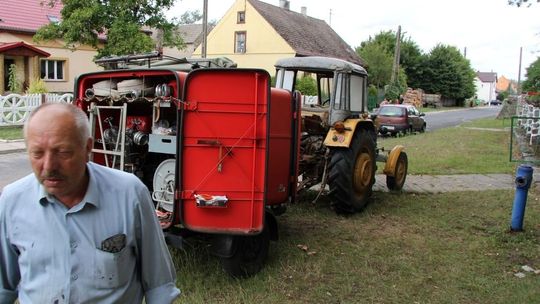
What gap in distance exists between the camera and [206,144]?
15.1 feet

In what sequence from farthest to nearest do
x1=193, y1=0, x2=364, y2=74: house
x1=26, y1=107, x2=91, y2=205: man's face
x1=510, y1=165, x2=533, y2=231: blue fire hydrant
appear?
x1=193, y1=0, x2=364, y2=74: house < x1=510, y1=165, x2=533, y2=231: blue fire hydrant < x1=26, y1=107, x2=91, y2=205: man's face

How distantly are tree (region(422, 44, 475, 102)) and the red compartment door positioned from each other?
61.0 m

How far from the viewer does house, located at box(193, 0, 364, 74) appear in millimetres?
39750

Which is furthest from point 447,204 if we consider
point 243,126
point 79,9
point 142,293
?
point 79,9

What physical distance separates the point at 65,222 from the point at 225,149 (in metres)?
2.68

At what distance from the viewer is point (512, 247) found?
6.24 metres

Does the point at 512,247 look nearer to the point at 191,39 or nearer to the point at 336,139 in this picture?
the point at 336,139

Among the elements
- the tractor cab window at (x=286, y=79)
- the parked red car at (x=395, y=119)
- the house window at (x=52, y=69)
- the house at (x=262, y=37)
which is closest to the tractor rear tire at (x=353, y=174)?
the tractor cab window at (x=286, y=79)

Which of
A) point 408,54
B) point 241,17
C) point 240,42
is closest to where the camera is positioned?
point 241,17

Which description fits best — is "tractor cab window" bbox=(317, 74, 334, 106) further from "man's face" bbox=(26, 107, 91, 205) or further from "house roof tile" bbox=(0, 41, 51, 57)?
"house roof tile" bbox=(0, 41, 51, 57)

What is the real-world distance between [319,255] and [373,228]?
1441mm

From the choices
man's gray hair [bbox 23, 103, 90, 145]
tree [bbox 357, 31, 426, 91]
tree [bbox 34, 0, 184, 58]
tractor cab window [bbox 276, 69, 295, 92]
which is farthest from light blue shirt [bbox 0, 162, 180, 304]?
tree [bbox 357, 31, 426, 91]

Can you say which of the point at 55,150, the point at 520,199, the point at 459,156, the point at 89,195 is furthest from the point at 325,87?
the point at 459,156

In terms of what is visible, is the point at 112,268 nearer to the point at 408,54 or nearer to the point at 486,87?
the point at 408,54
